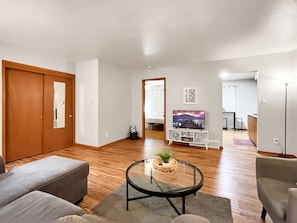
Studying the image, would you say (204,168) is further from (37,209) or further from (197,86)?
(37,209)

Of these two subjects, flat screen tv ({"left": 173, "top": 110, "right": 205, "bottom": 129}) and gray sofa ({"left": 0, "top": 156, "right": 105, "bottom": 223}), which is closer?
gray sofa ({"left": 0, "top": 156, "right": 105, "bottom": 223})

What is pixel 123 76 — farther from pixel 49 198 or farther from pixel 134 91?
pixel 49 198

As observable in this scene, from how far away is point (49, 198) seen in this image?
129cm

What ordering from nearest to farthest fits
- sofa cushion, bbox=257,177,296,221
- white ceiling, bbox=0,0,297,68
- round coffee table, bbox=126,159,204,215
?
sofa cushion, bbox=257,177,296,221, round coffee table, bbox=126,159,204,215, white ceiling, bbox=0,0,297,68

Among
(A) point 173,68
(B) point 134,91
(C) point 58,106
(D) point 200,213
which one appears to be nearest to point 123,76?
(B) point 134,91

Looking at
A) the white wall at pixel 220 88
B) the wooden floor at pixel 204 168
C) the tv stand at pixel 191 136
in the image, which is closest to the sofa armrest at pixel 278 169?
the wooden floor at pixel 204 168

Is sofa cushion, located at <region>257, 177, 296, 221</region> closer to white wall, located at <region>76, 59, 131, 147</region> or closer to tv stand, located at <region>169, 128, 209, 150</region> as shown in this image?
tv stand, located at <region>169, 128, 209, 150</region>

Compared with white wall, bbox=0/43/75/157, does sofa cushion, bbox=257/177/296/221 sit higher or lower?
lower

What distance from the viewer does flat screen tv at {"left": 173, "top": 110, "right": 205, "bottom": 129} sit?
14.8 ft

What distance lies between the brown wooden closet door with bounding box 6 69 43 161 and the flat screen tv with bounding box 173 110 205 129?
356cm

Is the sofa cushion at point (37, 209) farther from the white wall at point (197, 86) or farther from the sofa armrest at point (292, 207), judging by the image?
the white wall at point (197, 86)

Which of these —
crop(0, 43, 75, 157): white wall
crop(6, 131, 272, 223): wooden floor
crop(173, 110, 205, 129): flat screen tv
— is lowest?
crop(6, 131, 272, 223): wooden floor

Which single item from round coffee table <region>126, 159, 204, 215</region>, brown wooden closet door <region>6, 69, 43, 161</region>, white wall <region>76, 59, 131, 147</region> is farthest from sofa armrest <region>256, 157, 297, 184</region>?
brown wooden closet door <region>6, 69, 43, 161</region>

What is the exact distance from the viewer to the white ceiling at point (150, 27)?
194 centimetres
